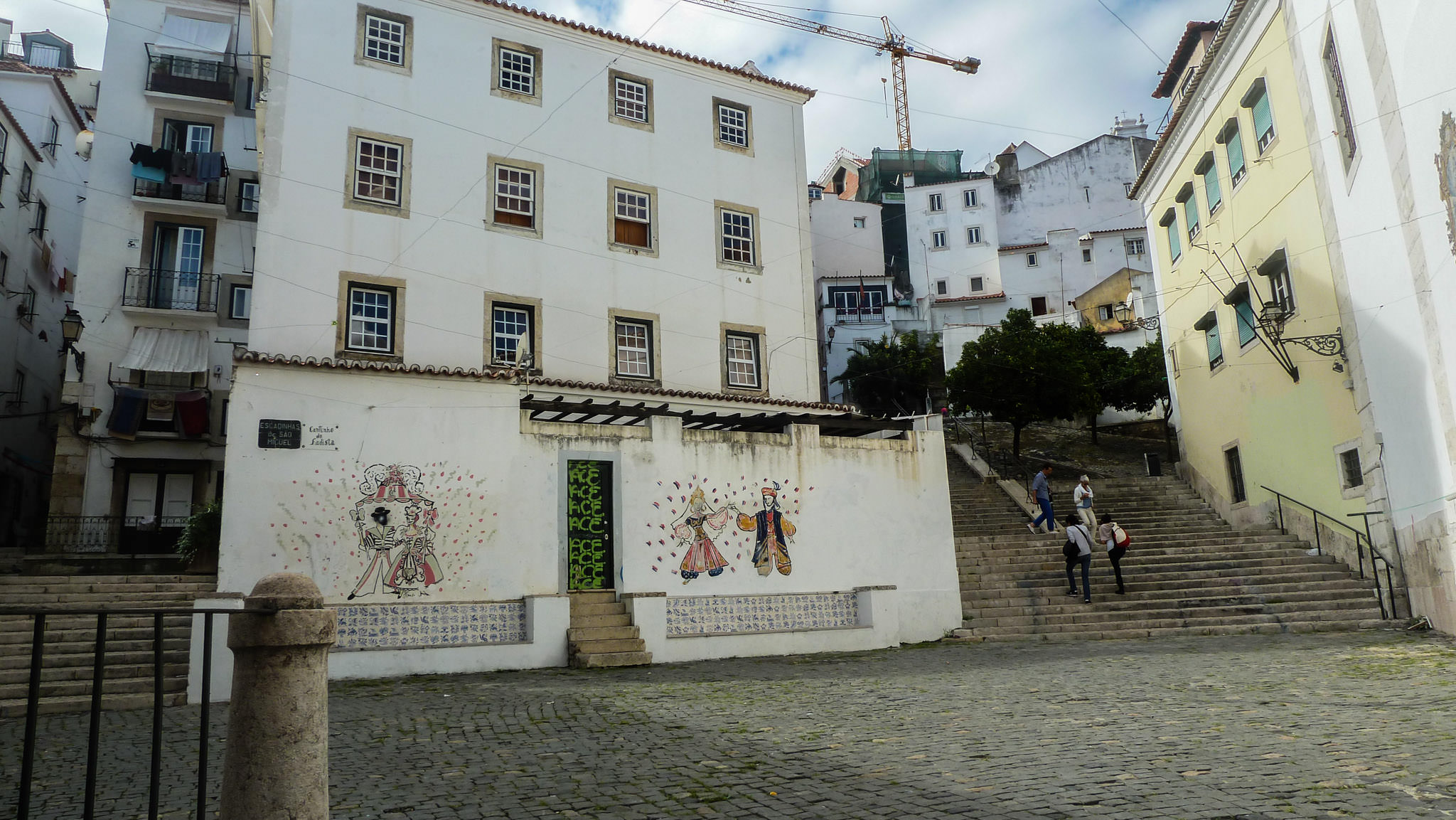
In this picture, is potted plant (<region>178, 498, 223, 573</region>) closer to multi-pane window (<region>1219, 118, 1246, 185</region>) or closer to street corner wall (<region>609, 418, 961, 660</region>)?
street corner wall (<region>609, 418, 961, 660</region>)

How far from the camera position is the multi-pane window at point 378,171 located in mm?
18422

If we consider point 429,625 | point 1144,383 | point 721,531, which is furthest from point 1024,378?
point 429,625

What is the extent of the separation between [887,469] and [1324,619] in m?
7.15

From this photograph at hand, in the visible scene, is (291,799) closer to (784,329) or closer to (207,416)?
(784,329)

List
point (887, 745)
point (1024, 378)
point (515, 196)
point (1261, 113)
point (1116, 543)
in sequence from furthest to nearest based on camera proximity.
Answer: point (1024, 378)
point (515, 196)
point (1261, 113)
point (1116, 543)
point (887, 745)

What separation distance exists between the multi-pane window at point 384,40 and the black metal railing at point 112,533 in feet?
42.0

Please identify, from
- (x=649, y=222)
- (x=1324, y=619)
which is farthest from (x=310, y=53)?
(x=1324, y=619)

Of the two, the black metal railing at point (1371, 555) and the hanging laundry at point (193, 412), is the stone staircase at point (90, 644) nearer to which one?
the hanging laundry at point (193, 412)

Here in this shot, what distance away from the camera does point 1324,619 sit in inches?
601

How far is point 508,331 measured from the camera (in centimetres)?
1914

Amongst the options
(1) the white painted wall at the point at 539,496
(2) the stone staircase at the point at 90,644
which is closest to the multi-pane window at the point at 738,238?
(1) the white painted wall at the point at 539,496

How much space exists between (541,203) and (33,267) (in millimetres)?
19584

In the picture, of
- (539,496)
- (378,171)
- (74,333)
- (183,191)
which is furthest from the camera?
(183,191)

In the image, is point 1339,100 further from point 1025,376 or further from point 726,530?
point 1025,376
